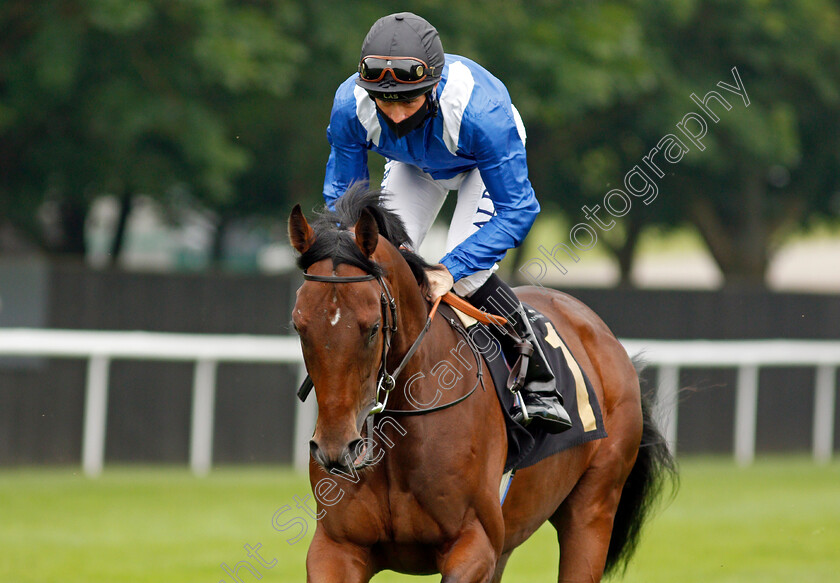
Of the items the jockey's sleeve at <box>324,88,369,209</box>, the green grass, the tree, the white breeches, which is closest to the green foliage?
the tree

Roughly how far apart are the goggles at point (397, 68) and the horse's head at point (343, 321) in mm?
533

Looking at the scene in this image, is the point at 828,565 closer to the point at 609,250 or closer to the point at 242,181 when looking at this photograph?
the point at 242,181

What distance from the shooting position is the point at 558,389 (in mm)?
4406

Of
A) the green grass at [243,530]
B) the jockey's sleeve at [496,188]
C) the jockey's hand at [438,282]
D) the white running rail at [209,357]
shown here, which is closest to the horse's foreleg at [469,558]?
the jockey's hand at [438,282]

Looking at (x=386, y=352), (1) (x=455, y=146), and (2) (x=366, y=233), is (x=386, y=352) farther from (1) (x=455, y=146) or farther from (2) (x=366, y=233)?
(1) (x=455, y=146)

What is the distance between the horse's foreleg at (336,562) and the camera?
3.49m

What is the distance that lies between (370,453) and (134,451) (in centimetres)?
772

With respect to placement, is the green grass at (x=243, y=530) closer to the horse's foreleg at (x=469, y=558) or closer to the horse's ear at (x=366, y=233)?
the horse's foreleg at (x=469, y=558)

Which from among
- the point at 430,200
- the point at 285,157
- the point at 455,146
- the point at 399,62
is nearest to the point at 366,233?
the point at 399,62

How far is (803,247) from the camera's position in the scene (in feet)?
159

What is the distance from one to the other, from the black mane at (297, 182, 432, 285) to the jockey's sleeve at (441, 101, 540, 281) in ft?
0.68

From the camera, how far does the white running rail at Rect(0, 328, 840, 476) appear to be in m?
9.79

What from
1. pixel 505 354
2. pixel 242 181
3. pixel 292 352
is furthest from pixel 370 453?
pixel 242 181

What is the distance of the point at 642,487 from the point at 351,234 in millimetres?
2607
